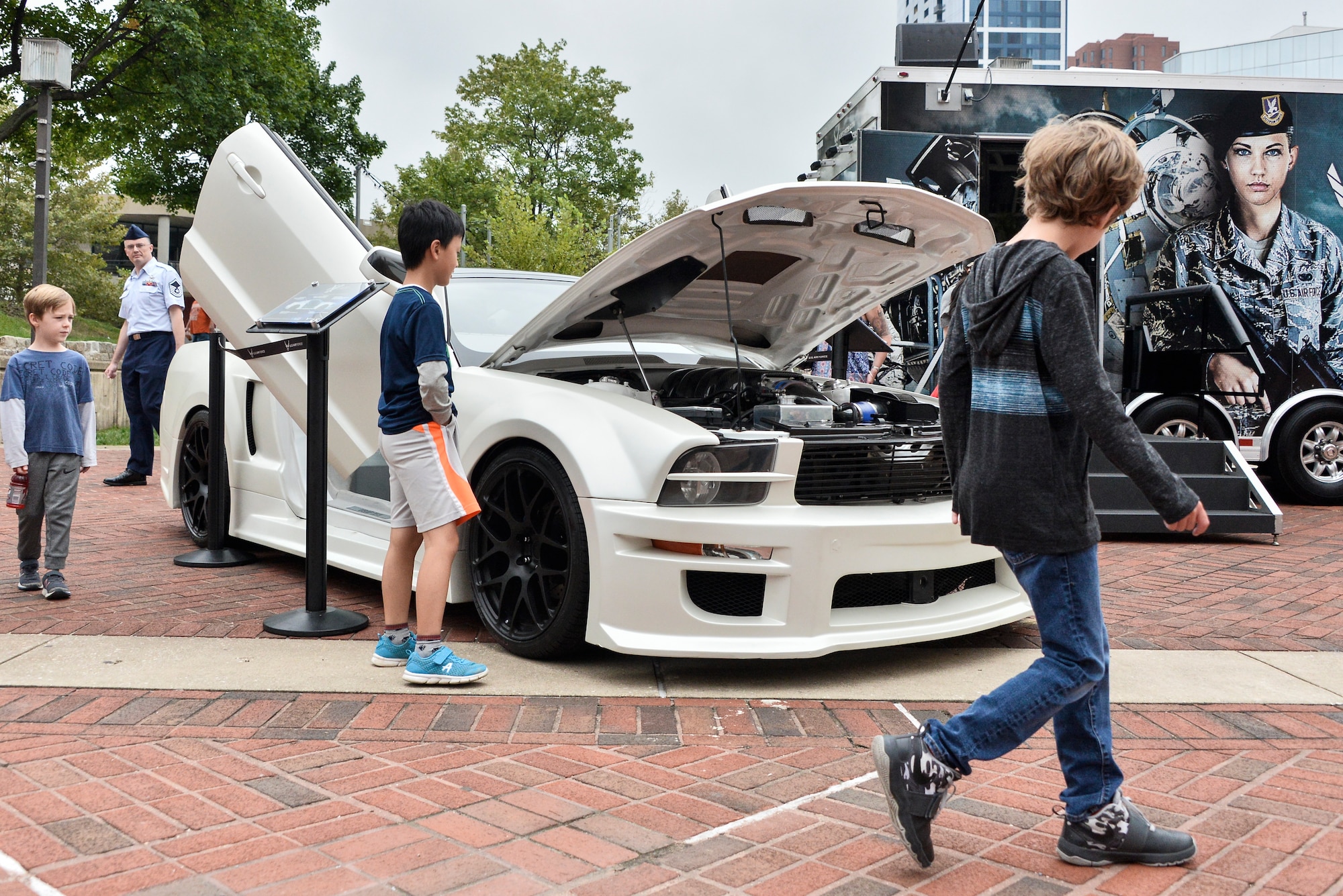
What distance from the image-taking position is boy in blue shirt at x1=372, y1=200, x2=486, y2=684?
365 centimetres

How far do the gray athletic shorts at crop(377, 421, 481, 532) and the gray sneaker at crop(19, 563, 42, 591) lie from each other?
240 cm

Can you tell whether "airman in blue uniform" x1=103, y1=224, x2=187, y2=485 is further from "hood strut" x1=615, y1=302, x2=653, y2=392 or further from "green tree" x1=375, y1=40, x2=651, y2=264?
"green tree" x1=375, y1=40, x2=651, y2=264

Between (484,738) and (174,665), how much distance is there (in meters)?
1.37

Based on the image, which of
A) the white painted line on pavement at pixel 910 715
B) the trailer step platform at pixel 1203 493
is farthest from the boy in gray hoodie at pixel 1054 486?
the trailer step platform at pixel 1203 493

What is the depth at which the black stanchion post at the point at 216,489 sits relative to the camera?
5.58 m

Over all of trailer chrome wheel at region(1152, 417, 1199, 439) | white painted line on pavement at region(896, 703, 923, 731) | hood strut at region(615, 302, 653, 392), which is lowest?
white painted line on pavement at region(896, 703, 923, 731)

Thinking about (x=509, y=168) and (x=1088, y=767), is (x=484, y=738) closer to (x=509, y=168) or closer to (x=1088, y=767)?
(x=1088, y=767)

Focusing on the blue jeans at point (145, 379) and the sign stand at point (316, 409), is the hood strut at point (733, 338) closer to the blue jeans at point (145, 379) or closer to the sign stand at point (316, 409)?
the sign stand at point (316, 409)

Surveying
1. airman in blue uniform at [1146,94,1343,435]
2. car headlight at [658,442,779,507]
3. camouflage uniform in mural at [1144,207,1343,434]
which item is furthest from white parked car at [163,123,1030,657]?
airman in blue uniform at [1146,94,1343,435]

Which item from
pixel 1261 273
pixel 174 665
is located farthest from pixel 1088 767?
pixel 1261 273

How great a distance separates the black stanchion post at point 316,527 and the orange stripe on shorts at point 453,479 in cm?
70

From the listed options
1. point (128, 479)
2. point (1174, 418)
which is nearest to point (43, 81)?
point (128, 479)

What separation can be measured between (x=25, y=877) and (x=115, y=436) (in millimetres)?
13086

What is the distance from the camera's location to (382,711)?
3.40 m
